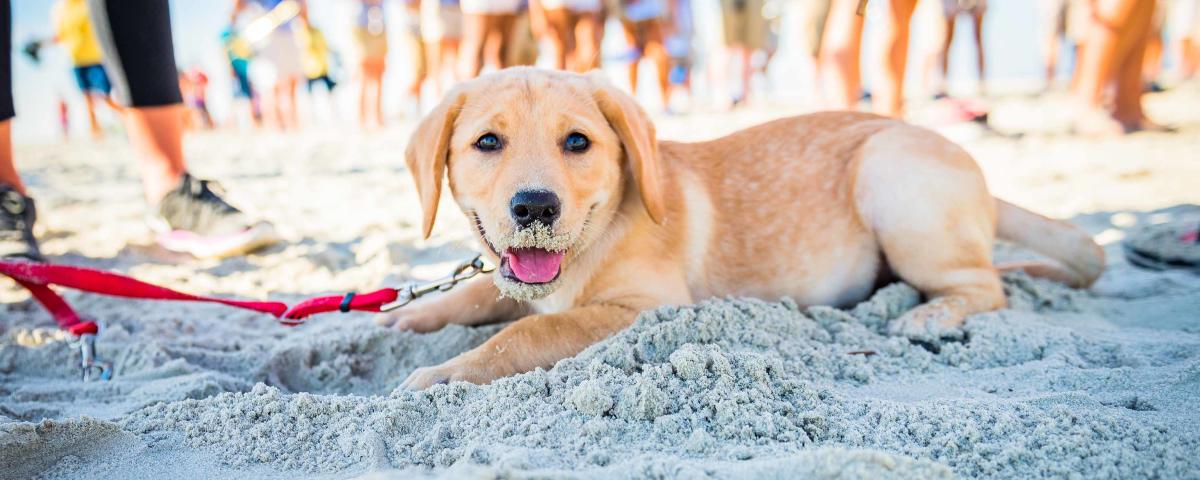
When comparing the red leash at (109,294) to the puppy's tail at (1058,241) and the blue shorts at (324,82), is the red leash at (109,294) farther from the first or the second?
the blue shorts at (324,82)

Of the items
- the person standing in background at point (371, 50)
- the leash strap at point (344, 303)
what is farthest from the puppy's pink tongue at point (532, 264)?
the person standing in background at point (371, 50)

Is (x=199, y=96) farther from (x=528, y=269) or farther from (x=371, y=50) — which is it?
(x=528, y=269)

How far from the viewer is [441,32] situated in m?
10.9

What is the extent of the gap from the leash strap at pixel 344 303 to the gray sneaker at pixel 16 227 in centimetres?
146

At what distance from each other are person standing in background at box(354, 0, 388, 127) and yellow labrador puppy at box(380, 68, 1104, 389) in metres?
10.9

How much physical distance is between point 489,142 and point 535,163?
9.4 inches

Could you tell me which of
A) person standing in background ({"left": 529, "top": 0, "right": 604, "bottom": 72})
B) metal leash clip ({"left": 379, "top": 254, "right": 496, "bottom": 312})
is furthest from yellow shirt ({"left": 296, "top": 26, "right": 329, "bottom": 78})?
metal leash clip ({"left": 379, "top": 254, "right": 496, "bottom": 312})

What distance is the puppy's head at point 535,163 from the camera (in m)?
2.22

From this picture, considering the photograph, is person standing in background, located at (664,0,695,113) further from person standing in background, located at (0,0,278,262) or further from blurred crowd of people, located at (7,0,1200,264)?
person standing in background, located at (0,0,278,262)

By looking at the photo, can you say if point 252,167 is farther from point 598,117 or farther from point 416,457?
point 416,457

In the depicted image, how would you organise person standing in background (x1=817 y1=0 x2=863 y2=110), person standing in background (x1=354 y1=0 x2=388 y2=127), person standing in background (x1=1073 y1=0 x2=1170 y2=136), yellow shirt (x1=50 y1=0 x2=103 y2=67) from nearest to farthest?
1. person standing in background (x1=817 y1=0 x2=863 y2=110)
2. person standing in background (x1=1073 y1=0 x2=1170 y2=136)
3. yellow shirt (x1=50 y1=0 x2=103 y2=67)
4. person standing in background (x1=354 y1=0 x2=388 y2=127)

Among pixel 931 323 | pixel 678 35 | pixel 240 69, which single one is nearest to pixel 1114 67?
pixel 931 323

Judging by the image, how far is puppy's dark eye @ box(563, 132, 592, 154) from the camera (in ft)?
8.02

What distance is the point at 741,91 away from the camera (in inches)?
611
